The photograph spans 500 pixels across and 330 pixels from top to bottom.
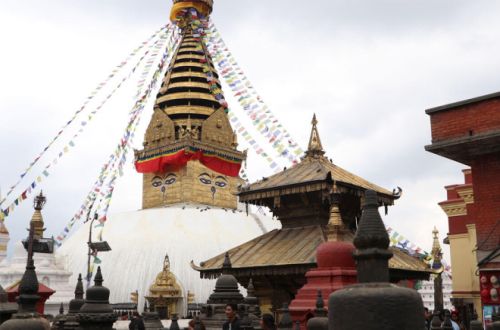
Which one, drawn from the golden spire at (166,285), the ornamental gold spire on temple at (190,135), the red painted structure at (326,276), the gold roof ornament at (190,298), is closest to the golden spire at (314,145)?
the red painted structure at (326,276)

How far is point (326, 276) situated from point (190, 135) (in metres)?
24.0

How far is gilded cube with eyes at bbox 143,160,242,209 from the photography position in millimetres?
32969

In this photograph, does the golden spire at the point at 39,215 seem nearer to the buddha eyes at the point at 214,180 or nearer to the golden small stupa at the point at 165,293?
the golden small stupa at the point at 165,293

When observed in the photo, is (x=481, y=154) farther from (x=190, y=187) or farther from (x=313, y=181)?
(x=190, y=187)

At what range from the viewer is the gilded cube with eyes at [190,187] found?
108 ft

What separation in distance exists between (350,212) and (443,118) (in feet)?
16.2

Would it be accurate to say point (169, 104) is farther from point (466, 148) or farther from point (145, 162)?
point (466, 148)

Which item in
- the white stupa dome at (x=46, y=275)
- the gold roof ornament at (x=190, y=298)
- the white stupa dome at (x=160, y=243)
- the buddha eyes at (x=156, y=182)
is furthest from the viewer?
the buddha eyes at (x=156, y=182)

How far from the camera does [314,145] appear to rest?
15742 millimetres

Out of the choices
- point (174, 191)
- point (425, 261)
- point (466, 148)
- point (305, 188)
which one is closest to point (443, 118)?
point (466, 148)

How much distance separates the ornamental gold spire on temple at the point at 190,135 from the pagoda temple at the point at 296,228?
59.7 feet

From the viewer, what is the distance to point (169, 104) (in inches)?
1385

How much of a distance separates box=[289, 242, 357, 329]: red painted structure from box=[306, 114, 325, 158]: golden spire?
5068 mm

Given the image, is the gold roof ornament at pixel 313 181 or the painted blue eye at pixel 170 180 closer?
the gold roof ornament at pixel 313 181
